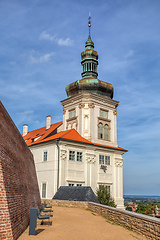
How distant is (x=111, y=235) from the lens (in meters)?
11.0

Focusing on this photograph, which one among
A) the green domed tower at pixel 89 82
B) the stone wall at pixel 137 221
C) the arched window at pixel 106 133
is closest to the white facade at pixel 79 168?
the arched window at pixel 106 133

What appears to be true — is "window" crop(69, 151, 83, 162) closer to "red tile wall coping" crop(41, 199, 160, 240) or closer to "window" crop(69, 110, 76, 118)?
"window" crop(69, 110, 76, 118)

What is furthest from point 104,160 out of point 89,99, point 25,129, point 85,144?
point 25,129

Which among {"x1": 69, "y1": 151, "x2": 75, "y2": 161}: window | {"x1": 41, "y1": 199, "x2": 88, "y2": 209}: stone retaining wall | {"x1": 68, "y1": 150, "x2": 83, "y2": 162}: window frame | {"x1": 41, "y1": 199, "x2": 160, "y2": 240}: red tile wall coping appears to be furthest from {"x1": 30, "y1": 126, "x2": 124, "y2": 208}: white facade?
{"x1": 41, "y1": 199, "x2": 160, "y2": 240}: red tile wall coping

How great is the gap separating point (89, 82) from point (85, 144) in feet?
34.8

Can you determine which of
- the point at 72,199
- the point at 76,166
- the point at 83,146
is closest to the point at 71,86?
the point at 83,146

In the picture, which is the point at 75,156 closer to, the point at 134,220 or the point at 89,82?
the point at 89,82

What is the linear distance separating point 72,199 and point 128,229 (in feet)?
34.4

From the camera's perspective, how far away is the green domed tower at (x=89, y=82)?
132 ft

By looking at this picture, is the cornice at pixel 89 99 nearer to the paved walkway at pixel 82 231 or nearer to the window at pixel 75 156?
the window at pixel 75 156

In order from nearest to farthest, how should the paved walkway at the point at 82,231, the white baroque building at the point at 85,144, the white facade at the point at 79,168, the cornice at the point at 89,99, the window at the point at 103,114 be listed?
1. the paved walkway at the point at 82,231
2. the white facade at the point at 79,168
3. the white baroque building at the point at 85,144
4. the cornice at the point at 89,99
5. the window at the point at 103,114

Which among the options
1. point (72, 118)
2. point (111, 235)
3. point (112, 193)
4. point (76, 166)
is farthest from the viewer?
point (72, 118)

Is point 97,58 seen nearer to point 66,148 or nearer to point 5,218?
point 66,148

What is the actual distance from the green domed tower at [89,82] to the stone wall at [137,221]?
2633cm
